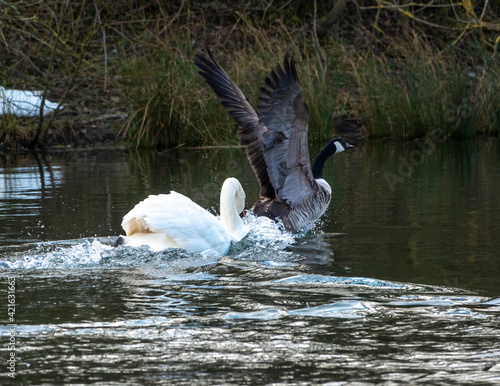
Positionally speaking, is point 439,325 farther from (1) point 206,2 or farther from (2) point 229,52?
(1) point 206,2

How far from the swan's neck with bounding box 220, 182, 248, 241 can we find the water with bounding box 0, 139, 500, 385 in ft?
0.75

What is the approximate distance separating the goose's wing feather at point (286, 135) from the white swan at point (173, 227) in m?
1.81

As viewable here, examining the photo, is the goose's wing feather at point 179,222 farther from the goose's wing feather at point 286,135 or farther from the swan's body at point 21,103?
the swan's body at point 21,103

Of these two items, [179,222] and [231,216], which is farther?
[231,216]

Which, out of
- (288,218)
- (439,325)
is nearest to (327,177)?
(288,218)

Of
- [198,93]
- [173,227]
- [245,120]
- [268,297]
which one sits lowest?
[268,297]

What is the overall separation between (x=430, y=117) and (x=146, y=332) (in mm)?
14143

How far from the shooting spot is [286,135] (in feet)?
29.1
